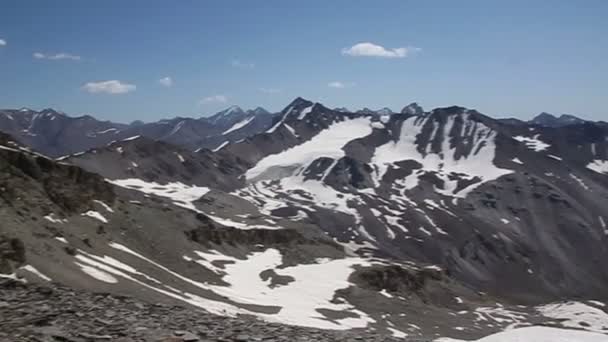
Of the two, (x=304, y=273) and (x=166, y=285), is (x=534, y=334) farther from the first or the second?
(x=304, y=273)

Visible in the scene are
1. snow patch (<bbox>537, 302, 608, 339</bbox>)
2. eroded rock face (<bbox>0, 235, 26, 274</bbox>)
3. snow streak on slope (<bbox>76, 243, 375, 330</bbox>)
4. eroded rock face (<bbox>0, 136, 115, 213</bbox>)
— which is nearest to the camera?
eroded rock face (<bbox>0, 235, 26, 274</bbox>)

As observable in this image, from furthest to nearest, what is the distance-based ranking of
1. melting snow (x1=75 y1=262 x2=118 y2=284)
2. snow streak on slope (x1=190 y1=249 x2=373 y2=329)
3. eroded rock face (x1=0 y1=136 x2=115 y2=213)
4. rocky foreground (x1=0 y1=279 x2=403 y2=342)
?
eroded rock face (x1=0 y1=136 x2=115 y2=213), snow streak on slope (x1=190 y1=249 x2=373 y2=329), melting snow (x1=75 y1=262 x2=118 y2=284), rocky foreground (x1=0 y1=279 x2=403 y2=342)

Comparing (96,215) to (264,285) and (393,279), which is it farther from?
(393,279)

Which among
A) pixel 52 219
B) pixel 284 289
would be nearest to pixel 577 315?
pixel 284 289

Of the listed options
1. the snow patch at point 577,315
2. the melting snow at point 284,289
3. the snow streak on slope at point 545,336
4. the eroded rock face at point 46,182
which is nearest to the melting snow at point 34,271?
the melting snow at point 284,289

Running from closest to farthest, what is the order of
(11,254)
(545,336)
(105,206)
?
(545,336), (11,254), (105,206)

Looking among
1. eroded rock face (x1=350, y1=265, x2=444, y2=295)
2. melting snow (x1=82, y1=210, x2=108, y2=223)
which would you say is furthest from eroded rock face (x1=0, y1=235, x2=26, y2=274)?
eroded rock face (x1=350, y1=265, x2=444, y2=295)

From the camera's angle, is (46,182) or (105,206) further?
(105,206)

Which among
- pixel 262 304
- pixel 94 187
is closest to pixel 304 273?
pixel 262 304

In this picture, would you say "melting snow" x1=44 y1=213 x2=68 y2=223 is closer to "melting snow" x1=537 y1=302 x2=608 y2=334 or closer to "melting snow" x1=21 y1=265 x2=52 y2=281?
"melting snow" x1=21 y1=265 x2=52 y2=281
